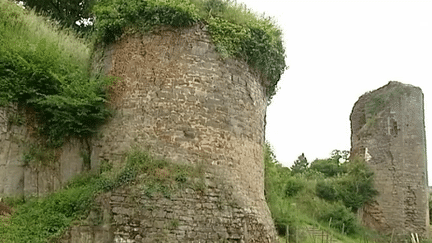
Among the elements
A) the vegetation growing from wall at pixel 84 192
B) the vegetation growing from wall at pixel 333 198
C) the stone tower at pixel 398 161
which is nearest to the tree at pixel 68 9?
the vegetation growing from wall at pixel 333 198

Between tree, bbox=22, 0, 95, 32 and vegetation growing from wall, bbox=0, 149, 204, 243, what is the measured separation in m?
8.21

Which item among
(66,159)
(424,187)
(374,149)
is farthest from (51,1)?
(424,187)

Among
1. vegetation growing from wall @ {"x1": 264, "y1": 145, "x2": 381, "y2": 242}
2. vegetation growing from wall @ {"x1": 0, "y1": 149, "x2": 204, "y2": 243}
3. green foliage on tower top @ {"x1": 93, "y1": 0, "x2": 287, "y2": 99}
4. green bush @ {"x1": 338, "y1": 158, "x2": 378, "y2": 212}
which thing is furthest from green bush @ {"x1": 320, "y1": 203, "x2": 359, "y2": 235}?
vegetation growing from wall @ {"x1": 0, "y1": 149, "x2": 204, "y2": 243}

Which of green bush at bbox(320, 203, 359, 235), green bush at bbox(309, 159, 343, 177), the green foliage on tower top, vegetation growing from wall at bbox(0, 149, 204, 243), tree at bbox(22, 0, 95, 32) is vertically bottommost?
green bush at bbox(320, 203, 359, 235)

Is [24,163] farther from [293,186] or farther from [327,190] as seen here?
[327,190]

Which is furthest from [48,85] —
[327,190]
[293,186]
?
[327,190]

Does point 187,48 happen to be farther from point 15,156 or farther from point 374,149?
point 374,149

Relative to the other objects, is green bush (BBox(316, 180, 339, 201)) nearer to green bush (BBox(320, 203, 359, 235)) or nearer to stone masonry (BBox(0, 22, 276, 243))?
green bush (BBox(320, 203, 359, 235))

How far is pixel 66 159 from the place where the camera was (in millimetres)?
9492

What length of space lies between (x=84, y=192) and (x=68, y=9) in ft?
31.2

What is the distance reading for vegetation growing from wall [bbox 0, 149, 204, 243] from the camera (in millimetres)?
7887

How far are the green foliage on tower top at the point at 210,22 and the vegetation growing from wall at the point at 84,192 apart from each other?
2848 millimetres

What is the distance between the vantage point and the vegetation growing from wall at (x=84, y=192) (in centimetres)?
789

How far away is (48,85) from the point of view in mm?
9359
